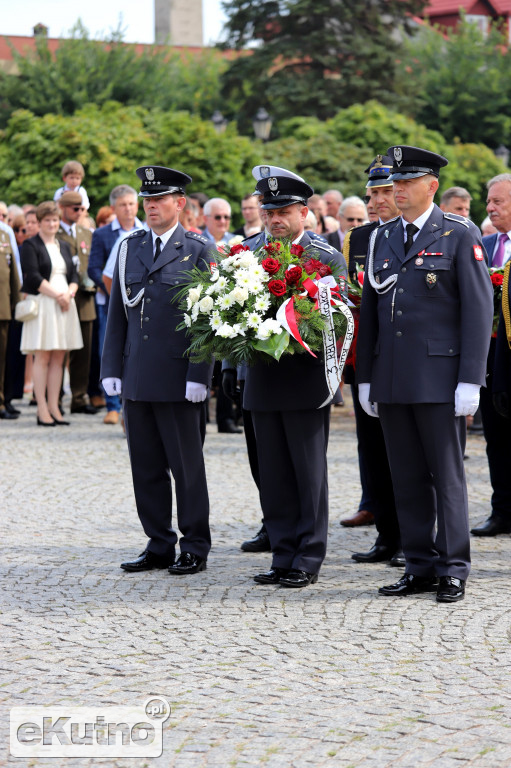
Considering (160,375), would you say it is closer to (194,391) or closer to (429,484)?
(194,391)

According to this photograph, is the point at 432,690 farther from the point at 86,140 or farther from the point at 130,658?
the point at 86,140

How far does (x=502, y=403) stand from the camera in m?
7.21

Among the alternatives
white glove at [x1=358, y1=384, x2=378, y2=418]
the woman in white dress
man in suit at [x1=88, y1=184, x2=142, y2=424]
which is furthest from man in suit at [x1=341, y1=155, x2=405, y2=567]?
the woman in white dress

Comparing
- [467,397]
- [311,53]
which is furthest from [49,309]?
[311,53]

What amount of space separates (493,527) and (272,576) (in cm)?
193

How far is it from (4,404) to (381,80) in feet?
101

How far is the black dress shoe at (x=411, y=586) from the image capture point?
616 centimetres

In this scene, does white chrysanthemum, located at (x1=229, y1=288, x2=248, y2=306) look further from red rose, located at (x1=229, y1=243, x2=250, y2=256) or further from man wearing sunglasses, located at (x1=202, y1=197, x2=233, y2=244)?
man wearing sunglasses, located at (x1=202, y1=197, x2=233, y2=244)

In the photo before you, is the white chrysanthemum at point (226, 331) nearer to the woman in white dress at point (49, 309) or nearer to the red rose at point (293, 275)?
the red rose at point (293, 275)

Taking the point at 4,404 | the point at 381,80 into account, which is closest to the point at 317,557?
the point at 4,404

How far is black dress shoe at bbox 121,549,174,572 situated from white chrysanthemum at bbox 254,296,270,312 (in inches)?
66.6

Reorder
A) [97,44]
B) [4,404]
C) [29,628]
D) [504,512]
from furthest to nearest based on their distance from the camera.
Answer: [97,44]
[4,404]
[504,512]
[29,628]

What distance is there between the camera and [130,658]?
16.8ft

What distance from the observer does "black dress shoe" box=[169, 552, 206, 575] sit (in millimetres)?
6637
